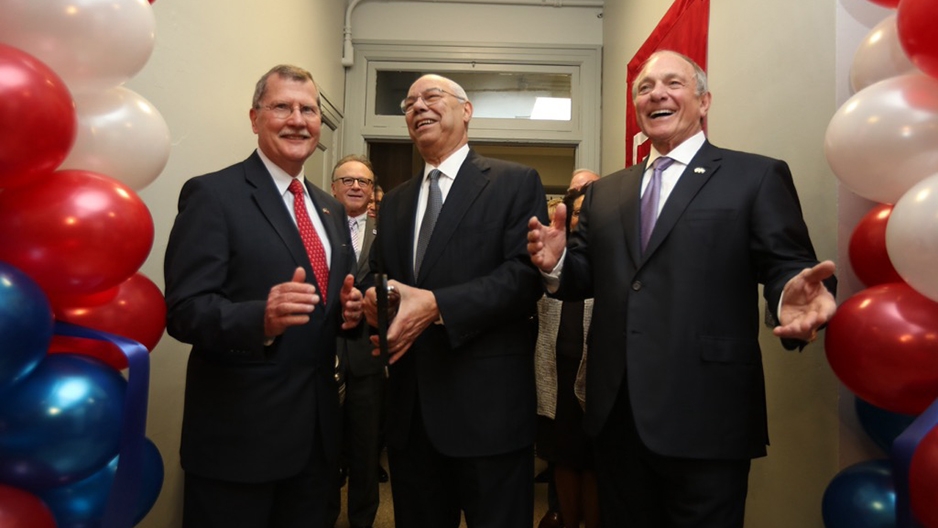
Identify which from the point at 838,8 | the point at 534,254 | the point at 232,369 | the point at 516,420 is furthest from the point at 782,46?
the point at 232,369

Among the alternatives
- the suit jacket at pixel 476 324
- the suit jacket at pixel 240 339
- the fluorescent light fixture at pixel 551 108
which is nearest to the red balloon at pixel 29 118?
the suit jacket at pixel 240 339

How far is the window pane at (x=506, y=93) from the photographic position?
15.4 feet

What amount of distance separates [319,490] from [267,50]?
2320 mm

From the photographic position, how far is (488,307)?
1.38 m

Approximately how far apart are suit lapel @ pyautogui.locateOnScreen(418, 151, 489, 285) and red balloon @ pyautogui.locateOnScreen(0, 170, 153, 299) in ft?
2.19

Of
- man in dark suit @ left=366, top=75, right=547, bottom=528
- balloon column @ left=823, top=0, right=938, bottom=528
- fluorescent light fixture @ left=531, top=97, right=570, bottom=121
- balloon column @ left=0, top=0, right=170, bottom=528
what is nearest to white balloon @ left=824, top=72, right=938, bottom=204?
balloon column @ left=823, top=0, right=938, bottom=528

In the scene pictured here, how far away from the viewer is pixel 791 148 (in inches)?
68.6

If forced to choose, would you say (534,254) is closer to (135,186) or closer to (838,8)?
(135,186)

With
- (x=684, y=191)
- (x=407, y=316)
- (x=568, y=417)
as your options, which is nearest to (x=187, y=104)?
(x=407, y=316)

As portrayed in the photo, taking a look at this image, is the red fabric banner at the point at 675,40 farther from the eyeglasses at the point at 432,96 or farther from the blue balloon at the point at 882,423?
the blue balloon at the point at 882,423

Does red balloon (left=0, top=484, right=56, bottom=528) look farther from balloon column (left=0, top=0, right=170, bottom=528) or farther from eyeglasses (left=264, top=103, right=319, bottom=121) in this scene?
eyeglasses (left=264, top=103, right=319, bottom=121)

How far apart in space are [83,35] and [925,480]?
159 centimetres

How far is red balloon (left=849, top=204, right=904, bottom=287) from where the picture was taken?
1159 millimetres

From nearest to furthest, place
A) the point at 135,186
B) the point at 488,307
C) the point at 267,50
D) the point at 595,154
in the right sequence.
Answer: the point at 135,186 < the point at 488,307 < the point at 267,50 < the point at 595,154
